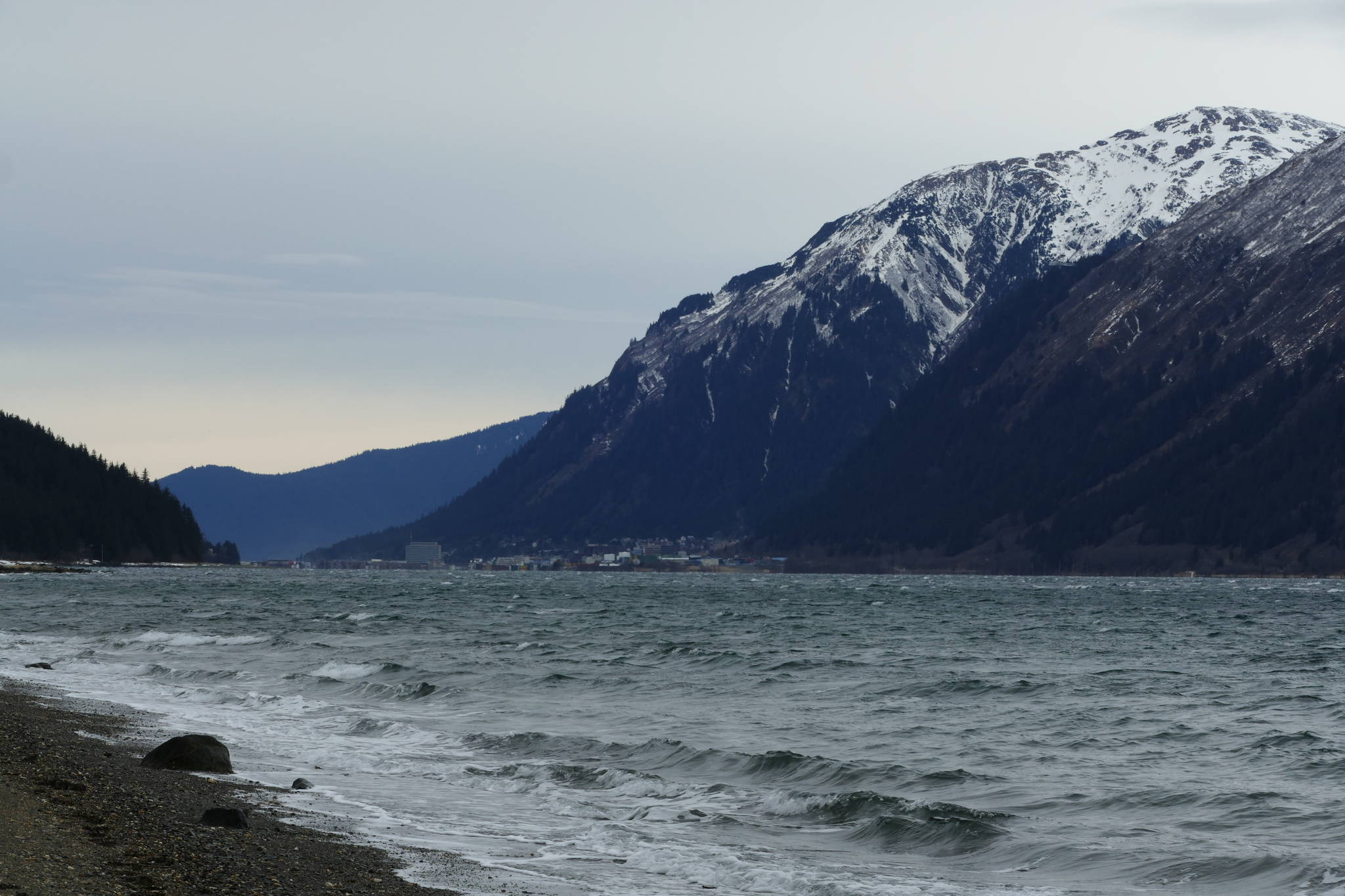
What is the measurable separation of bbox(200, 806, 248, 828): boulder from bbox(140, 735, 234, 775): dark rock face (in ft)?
24.9

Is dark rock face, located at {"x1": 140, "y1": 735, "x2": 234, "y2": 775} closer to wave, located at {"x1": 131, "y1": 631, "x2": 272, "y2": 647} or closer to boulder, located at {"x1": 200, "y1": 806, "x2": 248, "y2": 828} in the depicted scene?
boulder, located at {"x1": 200, "y1": 806, "x2": 248, "y2": 828}

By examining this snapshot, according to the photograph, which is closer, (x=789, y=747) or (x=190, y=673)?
(x=789, y=747)

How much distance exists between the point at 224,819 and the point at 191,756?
8.38m

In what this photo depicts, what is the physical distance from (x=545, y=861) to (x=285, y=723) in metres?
21.3

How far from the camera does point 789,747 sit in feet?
122

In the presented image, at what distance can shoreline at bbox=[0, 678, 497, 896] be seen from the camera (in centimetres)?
1867

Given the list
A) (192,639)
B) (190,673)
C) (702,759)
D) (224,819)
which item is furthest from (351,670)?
(224,819)

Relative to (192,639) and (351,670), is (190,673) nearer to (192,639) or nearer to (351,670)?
(351,670)

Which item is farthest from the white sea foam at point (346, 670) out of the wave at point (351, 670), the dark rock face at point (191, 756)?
the dark rock face at point (191, 756)

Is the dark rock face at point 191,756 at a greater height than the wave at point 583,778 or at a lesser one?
greater

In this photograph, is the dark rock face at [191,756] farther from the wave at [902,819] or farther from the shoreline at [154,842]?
the wave at [902,819]

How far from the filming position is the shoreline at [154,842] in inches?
735

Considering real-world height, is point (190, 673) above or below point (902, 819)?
above

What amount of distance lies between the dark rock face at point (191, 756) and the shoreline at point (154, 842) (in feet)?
1.61
